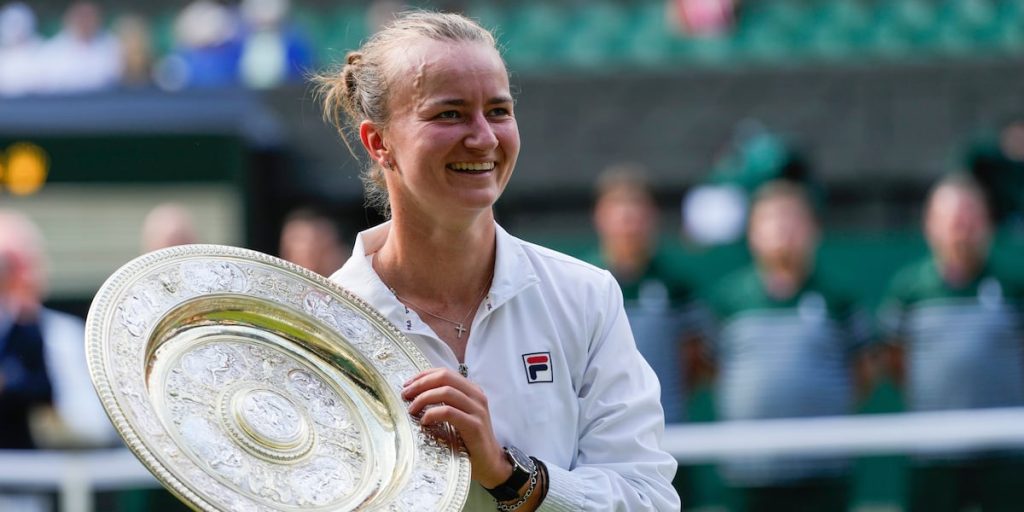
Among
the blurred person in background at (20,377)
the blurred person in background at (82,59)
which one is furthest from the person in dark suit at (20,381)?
the blurred person in background at (82,59)

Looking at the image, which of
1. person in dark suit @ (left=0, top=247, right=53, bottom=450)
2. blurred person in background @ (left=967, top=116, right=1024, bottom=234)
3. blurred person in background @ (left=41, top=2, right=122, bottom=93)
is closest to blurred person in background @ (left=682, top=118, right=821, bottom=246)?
blurred person in background @ (left=967, top=116, right=1024, bottom=234)

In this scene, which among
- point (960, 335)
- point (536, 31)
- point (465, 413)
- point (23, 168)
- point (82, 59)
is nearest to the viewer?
point (465, 413)

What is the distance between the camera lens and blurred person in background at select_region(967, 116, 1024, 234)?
771 centimetres

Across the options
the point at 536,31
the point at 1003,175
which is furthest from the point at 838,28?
the point at 1003,175

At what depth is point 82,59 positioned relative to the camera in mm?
11188

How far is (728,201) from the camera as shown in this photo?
8.39 meters

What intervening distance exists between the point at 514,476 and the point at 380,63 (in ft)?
2.32

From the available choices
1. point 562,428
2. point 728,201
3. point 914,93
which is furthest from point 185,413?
point 914,93

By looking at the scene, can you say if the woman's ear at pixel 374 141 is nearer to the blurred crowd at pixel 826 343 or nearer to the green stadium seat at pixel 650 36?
the blurred crowd at pixel 826 343

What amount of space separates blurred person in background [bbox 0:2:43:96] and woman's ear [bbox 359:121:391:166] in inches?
329

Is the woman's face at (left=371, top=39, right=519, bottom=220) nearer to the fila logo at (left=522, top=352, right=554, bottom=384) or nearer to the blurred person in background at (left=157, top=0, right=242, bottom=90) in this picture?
the fila logo at (left=522, top=352, right=554, bottom=384)

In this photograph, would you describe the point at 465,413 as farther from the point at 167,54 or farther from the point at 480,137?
the point at 167,54

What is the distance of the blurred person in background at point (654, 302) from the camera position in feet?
21.0

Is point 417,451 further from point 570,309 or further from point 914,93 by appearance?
point 914,93
